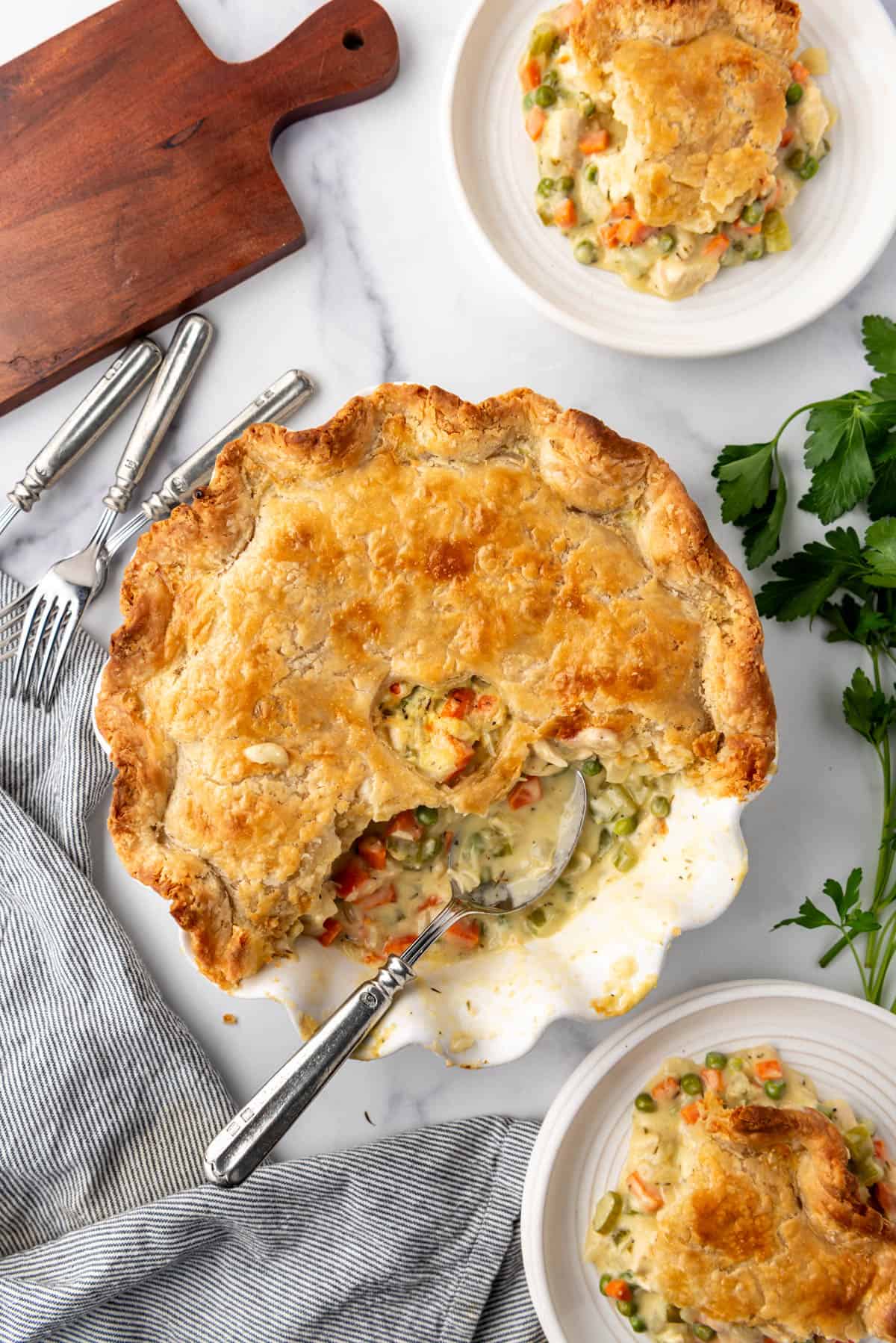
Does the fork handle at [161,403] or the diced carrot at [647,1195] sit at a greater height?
the fork handle at [161,403]

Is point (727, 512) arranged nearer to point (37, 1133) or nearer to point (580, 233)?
point (580, 233)

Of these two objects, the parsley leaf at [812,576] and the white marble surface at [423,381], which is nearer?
the parsley leaf at [812,576]

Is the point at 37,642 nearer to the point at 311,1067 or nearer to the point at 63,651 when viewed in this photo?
the point at 63,651

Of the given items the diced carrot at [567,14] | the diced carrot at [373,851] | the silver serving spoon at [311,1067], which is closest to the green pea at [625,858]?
the silver serving spoon at [311,1067]

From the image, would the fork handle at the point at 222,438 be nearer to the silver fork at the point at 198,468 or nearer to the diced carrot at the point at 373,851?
the silver fork at the point at 198,468

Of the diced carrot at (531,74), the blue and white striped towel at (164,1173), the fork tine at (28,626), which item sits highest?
the diced carrot at (531,74)

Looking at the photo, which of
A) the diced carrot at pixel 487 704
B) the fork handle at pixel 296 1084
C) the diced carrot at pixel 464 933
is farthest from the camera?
the diced carrot at pixel 464 933

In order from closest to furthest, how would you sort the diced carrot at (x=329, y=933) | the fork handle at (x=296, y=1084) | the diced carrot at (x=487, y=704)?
1. the fork handle at (x=296, y=1084)
2. the diced carrot at (x=487, y=704)
3. the diced carrot at (x=329, y=933)

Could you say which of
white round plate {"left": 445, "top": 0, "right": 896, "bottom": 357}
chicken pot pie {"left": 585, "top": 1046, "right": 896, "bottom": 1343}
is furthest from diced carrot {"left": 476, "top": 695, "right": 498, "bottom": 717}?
chicken pot pie {"left": 585, "top": 1046, "right": 896, "bottom": 1343}

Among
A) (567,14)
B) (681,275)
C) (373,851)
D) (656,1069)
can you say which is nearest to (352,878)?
(373,851)
